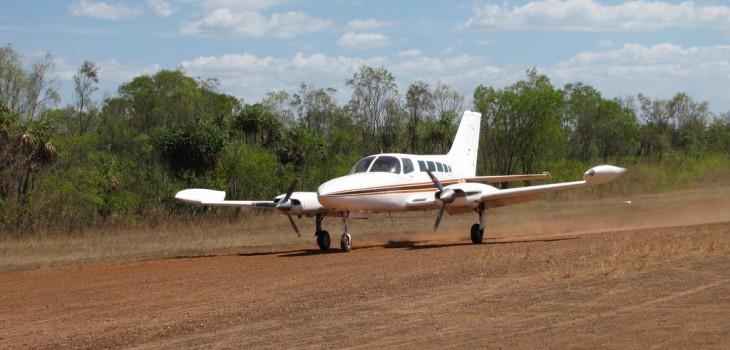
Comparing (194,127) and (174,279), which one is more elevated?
(194,127)

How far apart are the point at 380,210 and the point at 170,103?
62.3 metres

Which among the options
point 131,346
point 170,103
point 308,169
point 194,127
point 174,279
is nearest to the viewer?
point 131,346

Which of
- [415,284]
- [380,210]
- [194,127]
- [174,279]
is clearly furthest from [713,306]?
[194,127]

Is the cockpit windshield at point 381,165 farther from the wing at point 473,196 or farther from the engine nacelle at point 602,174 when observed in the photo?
the engine nacelle at point 602,174

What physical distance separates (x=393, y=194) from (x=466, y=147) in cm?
627

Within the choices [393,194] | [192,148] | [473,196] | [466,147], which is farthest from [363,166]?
[192,148]

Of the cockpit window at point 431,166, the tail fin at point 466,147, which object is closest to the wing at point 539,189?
the cockpit window at point 431,166

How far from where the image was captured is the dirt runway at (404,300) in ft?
34.8

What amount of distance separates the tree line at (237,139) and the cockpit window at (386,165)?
17.6 m

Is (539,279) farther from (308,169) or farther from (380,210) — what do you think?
(308,169)

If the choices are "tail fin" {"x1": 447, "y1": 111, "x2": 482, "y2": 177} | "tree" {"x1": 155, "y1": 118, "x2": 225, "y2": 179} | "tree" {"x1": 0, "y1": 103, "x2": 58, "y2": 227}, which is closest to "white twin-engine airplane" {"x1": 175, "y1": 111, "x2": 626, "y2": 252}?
"tail fin" {"x1": 447, "y1": 111, "x2": 482, "y2": 177}

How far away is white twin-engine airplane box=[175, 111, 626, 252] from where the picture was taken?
893 inches

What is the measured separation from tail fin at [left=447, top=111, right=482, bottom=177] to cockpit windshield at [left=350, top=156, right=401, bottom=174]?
3884 mm

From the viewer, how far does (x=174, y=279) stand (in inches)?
731
